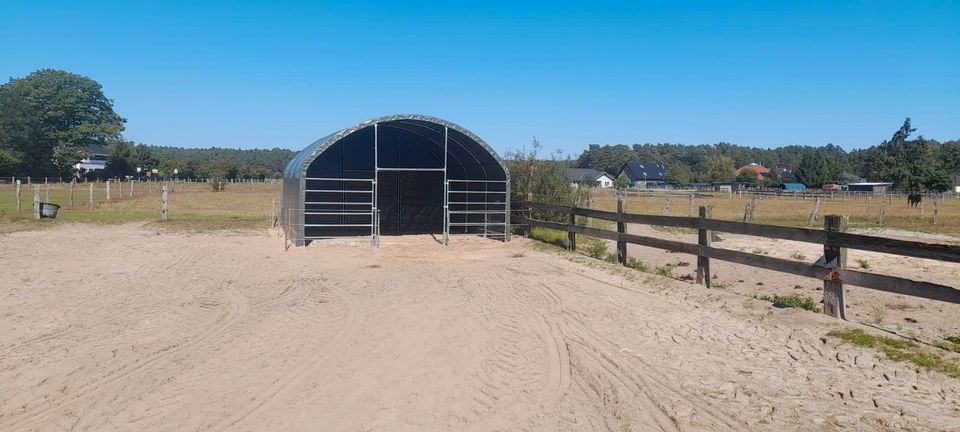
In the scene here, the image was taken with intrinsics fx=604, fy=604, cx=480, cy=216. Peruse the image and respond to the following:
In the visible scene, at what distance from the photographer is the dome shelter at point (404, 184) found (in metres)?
17.6

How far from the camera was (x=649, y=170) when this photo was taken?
104938 mm

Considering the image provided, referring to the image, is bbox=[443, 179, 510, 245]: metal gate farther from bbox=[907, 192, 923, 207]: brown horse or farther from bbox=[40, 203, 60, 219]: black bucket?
bbox=[907, 192, 923, 207]: brown horse

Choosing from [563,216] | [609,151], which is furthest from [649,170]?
[563,216]

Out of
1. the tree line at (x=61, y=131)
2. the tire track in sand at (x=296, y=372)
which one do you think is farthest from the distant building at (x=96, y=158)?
the tire track in sand at (x=296, y=372)

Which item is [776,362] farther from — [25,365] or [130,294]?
[130,294]

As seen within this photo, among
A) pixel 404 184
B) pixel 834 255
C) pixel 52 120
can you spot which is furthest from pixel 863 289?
pixel 52 120

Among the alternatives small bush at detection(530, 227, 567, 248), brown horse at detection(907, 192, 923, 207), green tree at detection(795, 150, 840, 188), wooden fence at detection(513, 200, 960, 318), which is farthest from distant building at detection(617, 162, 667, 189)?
wooden fence at detection(513, 200, 960, 318)

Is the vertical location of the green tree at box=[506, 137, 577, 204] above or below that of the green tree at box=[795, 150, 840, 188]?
below

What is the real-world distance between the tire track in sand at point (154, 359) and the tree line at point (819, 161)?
17.1 meters

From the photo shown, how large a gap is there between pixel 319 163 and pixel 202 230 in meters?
4.23

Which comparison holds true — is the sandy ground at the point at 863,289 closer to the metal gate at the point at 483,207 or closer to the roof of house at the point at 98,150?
the metal gate at the point at 483,207

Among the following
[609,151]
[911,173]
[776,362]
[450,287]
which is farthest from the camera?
[609,151]

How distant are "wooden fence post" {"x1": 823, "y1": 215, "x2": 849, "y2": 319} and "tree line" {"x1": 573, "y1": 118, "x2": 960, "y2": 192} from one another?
16923 millimetres

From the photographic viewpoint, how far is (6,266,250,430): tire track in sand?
14.9 feet
